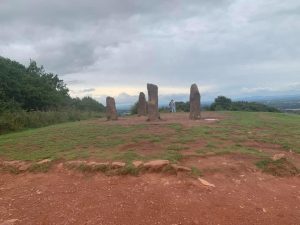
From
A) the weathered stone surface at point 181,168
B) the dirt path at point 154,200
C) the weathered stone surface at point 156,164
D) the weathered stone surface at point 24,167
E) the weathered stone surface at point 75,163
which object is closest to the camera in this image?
the dirt path at point 154,200

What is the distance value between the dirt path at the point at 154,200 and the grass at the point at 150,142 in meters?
1.00

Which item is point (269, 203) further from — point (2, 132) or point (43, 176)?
point (2, 132)

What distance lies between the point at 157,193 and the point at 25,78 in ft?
80.3

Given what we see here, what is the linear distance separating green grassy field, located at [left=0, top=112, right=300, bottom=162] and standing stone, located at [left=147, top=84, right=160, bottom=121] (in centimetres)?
275

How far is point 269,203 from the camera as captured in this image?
677 centimetres

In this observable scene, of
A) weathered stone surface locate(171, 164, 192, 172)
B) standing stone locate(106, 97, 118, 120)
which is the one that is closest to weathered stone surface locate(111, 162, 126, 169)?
weathered stone surface locate(171, 164, 192, 172)

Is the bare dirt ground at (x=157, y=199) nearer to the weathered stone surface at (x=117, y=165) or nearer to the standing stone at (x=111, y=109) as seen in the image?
the weathered stone surface at (x=117, y=165)

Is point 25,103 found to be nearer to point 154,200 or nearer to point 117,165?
point 117,165

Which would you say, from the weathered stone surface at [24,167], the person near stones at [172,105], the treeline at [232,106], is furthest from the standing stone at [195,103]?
the treeline at [232,106]

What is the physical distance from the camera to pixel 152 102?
17.5 meters

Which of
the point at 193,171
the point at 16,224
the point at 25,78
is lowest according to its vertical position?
the point at 16,224

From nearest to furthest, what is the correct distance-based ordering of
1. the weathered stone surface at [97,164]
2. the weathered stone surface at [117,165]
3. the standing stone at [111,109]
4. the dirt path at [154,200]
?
the dirt path at [154,200], the weathered stone surface at [117,165], the weathered stone surface at [97,164], the standing stone at [111,109]

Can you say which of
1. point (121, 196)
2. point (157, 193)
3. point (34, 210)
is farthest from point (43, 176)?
point (157, 193)

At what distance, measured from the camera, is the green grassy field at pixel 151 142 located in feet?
31.2
